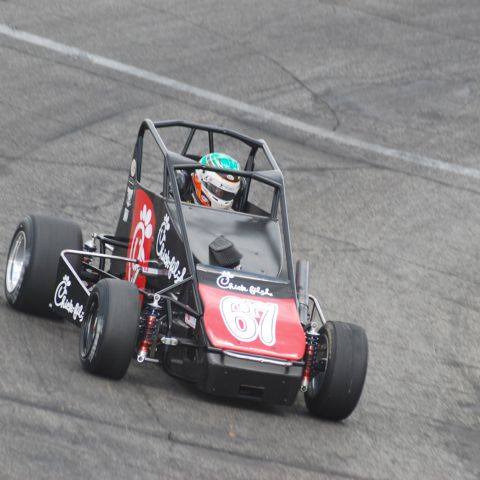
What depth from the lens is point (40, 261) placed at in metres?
9.24

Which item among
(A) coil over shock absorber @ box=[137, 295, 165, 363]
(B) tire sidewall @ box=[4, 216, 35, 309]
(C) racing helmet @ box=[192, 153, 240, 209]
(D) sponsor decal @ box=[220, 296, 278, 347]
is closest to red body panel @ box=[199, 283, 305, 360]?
(D) sponsor decal @ box=[220, 296, 278, 347]

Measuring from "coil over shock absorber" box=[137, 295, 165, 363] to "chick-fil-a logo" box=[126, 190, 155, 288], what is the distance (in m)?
1.12

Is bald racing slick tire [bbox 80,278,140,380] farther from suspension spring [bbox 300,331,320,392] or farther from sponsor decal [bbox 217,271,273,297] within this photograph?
suspension spring [bbox 300,331,320,392]

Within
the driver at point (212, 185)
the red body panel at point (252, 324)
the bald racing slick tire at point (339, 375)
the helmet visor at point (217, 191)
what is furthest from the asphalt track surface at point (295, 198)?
the helmet visor at point (217, 191)

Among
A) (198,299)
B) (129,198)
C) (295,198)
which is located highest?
(129,198)

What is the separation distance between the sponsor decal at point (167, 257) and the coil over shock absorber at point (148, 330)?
0.52 meters

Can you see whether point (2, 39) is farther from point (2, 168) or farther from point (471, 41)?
point (471, 41)

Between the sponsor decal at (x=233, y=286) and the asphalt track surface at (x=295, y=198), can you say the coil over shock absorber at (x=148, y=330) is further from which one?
the sponsor decal at (x=233, y=286)

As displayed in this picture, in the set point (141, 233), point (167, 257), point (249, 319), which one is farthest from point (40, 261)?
point (249, 319)

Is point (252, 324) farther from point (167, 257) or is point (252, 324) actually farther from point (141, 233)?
point (141, 233)

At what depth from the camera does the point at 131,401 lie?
25.3 ft

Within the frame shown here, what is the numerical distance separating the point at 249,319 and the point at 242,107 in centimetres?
856

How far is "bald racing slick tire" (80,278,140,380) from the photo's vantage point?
785 centimetres

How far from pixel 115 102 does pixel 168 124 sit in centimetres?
576
